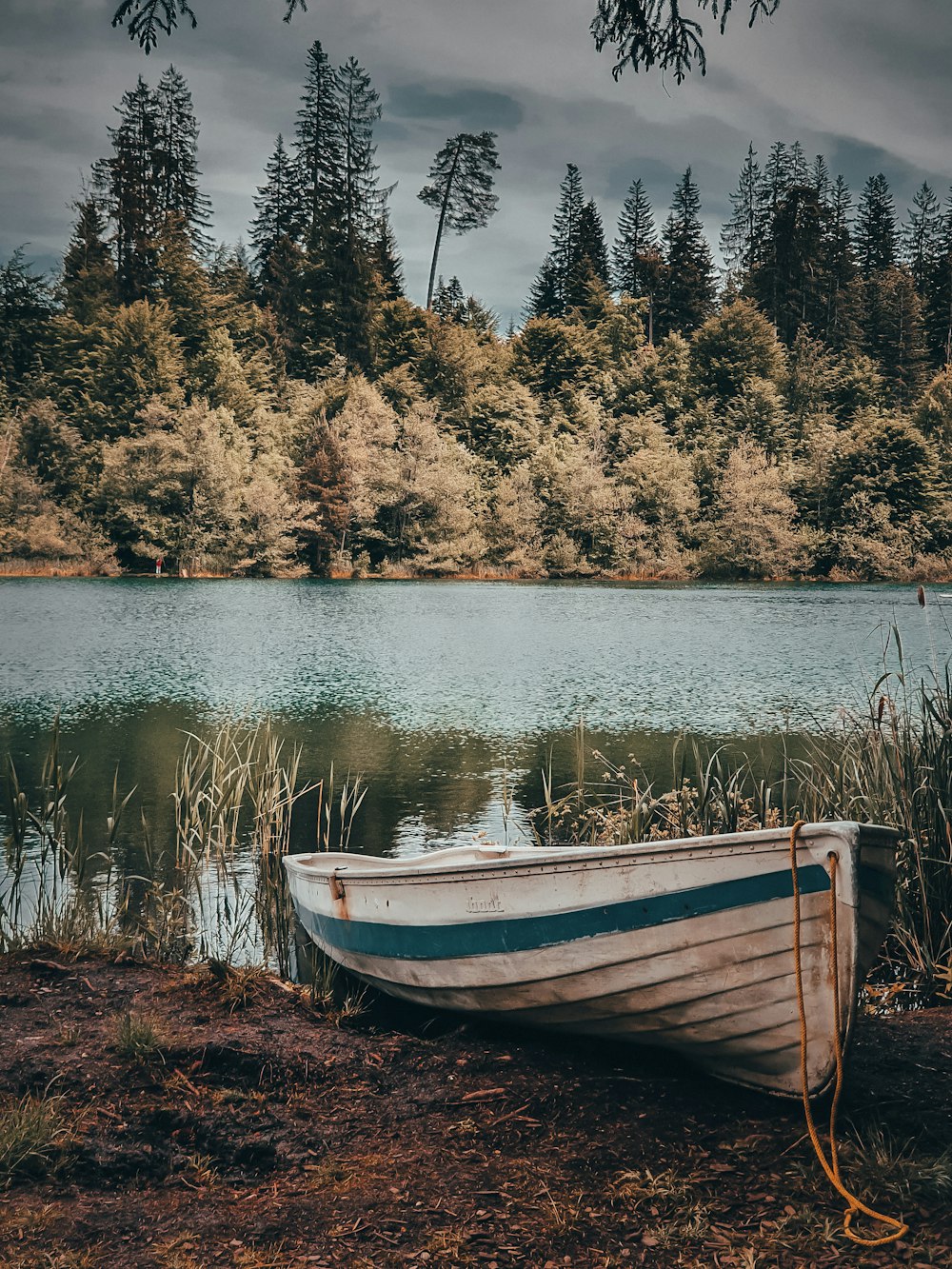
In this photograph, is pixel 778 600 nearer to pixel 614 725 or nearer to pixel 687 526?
pixel 687 526

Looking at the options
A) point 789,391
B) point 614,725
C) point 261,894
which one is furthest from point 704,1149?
point 789,391

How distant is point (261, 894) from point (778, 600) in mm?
32170

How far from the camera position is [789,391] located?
6347cm

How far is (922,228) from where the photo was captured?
76125mm

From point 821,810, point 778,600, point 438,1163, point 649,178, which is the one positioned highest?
point 649,178

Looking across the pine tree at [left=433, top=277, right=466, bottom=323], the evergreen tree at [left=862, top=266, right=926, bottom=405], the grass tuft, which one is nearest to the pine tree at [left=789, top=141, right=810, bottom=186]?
the evergreen tree at [left=862, top=266, right=926, bottom=405]

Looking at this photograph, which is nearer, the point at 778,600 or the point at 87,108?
the point at 778,600

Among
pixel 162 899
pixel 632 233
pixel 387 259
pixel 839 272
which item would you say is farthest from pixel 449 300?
pixel 162 899

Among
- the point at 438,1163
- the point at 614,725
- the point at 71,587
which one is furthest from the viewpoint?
the point at 71,587

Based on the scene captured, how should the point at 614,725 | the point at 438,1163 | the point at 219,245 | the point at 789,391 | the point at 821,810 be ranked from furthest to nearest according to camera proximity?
1. the point at 219,245
2. the point at 789,391
3. the point at 614,725
4. the point at 821,810
5. the point at 438,1163

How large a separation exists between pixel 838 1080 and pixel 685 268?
253ft

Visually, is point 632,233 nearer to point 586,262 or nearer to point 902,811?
point 586,262

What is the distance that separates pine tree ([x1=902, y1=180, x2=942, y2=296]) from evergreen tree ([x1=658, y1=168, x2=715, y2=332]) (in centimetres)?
1405

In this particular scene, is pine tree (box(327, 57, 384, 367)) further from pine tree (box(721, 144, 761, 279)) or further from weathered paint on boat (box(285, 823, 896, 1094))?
weathered paint on boat (box(285, 823, 896, 1094))
